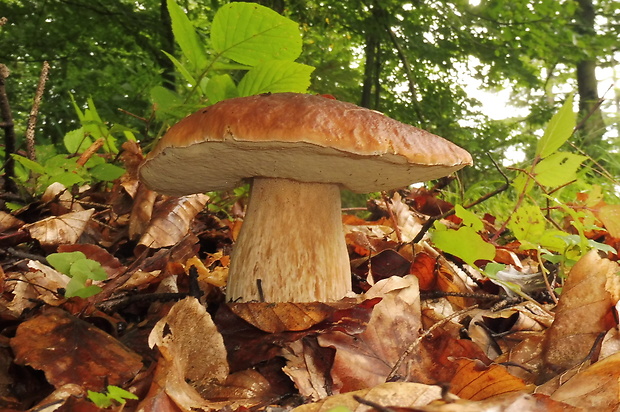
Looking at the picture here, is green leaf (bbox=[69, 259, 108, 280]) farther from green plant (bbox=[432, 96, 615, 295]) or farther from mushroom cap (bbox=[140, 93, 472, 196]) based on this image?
green plant (bbox=[432, 96, 615, 295])

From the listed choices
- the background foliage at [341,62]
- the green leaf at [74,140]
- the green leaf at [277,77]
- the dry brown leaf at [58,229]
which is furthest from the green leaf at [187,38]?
the background foliage at [341,62]

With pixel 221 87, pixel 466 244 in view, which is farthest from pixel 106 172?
pixel 466 244

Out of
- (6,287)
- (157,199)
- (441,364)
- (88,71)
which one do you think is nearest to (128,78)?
(88,71)

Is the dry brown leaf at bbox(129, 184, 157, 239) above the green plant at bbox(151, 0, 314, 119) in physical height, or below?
below

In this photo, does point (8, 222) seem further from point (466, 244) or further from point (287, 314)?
point (466, 244)

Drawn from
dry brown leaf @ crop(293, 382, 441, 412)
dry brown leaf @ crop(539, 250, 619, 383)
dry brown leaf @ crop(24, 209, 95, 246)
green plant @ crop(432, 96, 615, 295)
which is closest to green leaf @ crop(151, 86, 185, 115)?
dry brown leaf @ crop(24, 209, 95, 246)

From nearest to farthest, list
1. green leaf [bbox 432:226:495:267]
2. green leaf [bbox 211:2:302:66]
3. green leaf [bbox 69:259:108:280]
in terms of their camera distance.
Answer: green leaf [bbox 69:259:108:280]
green leaf [bbox 432:226:495:267]
green leaf [bbox 211:2:302:66]
